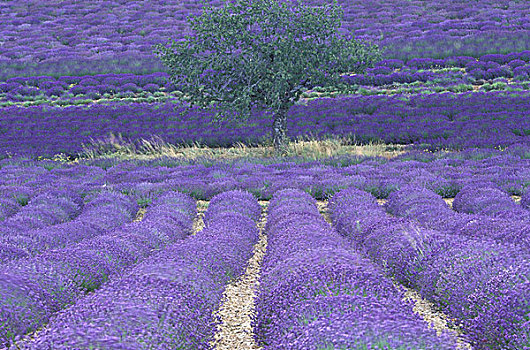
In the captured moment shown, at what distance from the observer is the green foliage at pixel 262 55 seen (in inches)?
612

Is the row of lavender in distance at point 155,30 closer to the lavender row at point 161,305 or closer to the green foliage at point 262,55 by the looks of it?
the green foliage at point 262,55

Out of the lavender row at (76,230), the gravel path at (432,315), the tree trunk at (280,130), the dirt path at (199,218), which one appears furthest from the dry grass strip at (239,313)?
the tree trunk at (280,130)

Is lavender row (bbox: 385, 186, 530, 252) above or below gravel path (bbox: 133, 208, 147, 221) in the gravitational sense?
above

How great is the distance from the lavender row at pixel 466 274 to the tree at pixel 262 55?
9.28 metres

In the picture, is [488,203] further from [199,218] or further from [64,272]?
[64,272]

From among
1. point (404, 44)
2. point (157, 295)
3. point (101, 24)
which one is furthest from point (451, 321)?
point (101, 24)

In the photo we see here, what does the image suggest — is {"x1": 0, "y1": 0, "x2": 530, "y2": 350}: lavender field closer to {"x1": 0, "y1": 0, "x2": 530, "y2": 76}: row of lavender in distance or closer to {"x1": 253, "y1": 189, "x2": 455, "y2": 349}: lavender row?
{"x1": 253, "y1": 189, "x2": 455, "y2": 349}: lavender row

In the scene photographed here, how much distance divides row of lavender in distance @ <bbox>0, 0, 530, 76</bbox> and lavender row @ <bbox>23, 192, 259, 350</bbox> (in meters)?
27.3

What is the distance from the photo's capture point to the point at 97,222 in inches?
324

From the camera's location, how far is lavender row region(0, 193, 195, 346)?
430 cm

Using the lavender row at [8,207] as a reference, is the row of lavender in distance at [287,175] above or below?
below

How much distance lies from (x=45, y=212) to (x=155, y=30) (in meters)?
36.5

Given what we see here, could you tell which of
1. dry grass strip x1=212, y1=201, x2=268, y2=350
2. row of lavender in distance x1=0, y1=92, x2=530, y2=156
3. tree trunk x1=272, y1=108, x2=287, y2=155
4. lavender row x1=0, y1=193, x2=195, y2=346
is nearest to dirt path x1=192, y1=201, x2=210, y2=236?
lavender row x1=0, y1=193, x2=195, y2=346

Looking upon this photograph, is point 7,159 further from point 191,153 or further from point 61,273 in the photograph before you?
point 61,273
